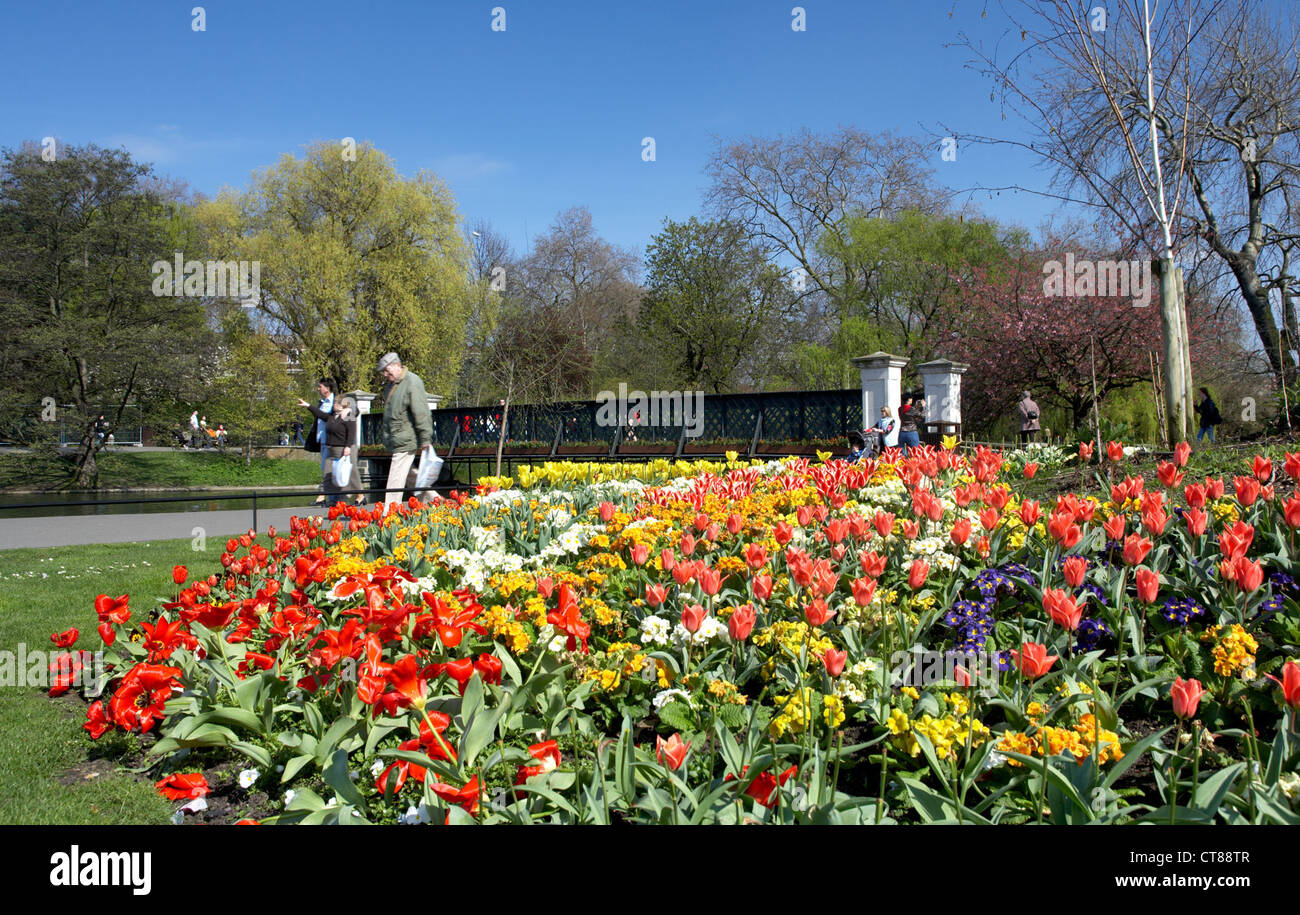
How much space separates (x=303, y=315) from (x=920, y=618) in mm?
32579

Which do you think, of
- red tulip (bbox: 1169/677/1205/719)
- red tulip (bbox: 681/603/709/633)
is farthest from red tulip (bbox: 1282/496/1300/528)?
red tulip (bbox: 681/603/709/633)

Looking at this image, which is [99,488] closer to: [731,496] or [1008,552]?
[731,496]

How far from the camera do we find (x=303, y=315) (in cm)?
3180

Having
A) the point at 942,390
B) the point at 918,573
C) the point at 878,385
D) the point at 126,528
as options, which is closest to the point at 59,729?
the point at 918,573

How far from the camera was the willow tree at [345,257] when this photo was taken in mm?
31000

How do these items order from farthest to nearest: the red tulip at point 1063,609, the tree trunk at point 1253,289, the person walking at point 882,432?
the tree trunk at point 1253,289 < the person walking at point 882,432 < the red tulip at point 1063,609

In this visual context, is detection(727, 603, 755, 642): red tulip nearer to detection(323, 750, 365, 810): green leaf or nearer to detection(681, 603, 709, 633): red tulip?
detection(681, 603, 709, 633): red tulip

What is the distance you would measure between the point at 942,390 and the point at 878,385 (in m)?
1.84

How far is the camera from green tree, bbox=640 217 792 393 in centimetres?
2741

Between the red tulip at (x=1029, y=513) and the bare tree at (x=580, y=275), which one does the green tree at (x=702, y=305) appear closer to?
the bare tree at (x=580, y=275)

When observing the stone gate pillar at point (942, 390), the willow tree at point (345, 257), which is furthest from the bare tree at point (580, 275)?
the stone gate pillar at point (942, 390)

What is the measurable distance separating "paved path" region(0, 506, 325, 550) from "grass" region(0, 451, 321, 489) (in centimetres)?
1289

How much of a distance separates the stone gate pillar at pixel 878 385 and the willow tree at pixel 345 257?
21.4 metres

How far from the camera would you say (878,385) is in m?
15.1
